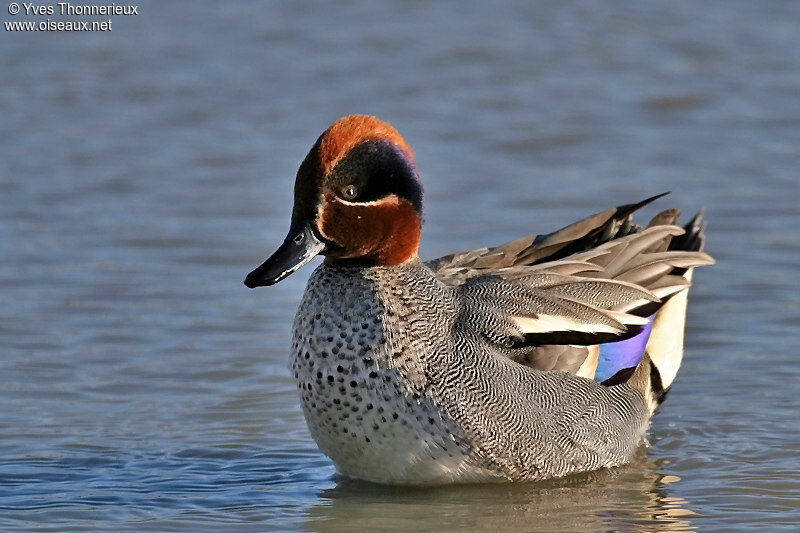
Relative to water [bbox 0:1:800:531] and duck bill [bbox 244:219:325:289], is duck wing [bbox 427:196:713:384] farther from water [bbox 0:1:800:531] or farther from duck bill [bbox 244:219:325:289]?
duck bill [bbox 244:219:325:289]

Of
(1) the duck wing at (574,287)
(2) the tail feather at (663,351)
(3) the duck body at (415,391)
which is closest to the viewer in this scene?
(3) the duck body at (415,391)

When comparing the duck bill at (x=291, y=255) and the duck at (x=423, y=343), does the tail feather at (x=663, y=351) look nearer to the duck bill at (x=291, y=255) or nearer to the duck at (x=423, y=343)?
the duck at (x=423, y=343)

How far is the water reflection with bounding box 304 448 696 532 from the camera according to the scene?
5.28m

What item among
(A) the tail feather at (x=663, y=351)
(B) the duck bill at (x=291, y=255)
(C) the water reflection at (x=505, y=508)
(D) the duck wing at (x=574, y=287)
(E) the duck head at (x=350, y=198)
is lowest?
(C) the water reflection at (x=505, y=508)

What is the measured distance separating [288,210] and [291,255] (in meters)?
3.94

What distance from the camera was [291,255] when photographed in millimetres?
5348

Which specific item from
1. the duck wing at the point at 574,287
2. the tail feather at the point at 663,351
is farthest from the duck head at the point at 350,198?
the tail feather at the point at 663,351

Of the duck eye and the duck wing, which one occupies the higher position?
the duck eye

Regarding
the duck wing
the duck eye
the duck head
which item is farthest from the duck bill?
the duck wing

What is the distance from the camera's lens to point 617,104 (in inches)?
440

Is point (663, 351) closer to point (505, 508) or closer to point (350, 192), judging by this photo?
point (505, 508)

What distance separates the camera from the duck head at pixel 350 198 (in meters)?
5.29

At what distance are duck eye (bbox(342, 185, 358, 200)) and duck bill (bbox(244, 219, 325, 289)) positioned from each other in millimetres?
183

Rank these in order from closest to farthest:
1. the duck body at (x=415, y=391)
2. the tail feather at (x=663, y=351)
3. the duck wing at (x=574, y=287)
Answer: the duck body at (x=415, y=391), the duck wing at (x=574, y=287), the tail feather at (x=663, y=351)
